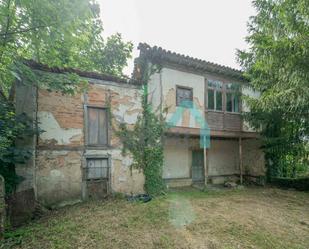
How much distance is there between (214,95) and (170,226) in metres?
6.96

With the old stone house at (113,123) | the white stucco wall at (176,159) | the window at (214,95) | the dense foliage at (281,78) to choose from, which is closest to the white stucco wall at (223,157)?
the old stone house at (113,123)

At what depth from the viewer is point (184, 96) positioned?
9344 mm

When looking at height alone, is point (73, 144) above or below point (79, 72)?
below

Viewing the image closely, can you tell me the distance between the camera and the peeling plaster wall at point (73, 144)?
21.9 feet

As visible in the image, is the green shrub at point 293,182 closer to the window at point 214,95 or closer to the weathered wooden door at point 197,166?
the weathered wooden door at point 197,166

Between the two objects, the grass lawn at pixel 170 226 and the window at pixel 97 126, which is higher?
the window at pixel 97 126

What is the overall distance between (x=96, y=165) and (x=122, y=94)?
2.96m

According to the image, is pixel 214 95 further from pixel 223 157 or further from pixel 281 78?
pixel 223 157

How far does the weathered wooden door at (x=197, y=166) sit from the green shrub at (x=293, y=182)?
398 centimetres

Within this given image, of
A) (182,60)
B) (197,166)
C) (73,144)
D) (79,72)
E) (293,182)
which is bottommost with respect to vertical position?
(293,182)

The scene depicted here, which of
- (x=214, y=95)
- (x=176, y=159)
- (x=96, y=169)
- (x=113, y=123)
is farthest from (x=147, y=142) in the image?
(x=214, y=95)

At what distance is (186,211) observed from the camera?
20.5 ft

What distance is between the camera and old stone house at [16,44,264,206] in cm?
668

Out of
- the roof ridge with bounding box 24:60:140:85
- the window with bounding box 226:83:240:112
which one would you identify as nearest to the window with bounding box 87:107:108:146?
the roof ridge with bounding box 24:60:140:85
